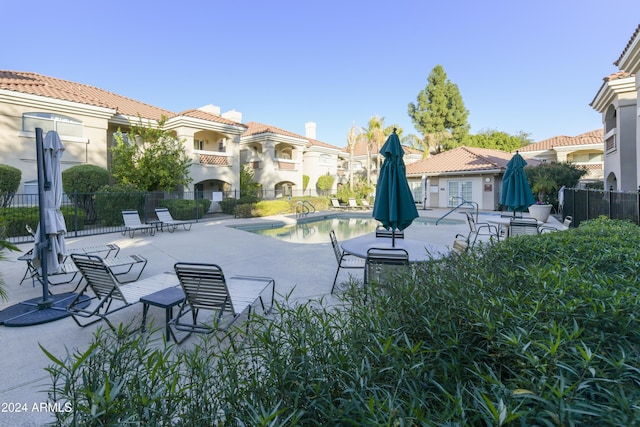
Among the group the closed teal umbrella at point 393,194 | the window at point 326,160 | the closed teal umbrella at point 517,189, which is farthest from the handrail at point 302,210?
the closed teal umbrella at point 393,194

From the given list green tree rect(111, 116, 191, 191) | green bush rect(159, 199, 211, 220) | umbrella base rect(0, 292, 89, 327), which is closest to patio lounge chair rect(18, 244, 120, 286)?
umbrella base rect(0, 292, 89, 327)

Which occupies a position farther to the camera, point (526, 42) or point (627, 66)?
point (526, 42)

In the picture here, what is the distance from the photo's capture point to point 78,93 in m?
19.5

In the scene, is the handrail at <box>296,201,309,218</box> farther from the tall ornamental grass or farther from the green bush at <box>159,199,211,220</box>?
the tall ornamental grass

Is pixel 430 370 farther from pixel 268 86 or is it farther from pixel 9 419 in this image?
pixel 268 86

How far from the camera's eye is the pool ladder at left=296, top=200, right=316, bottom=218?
22.3 meters

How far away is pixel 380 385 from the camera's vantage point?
1623 mm

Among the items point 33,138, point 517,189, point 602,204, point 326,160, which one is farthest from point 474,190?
point 33,138

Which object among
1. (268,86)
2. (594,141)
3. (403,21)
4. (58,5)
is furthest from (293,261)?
(594,141)

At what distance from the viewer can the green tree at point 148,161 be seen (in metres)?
17.4

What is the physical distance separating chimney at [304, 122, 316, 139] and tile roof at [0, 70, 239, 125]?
1658 centimetres

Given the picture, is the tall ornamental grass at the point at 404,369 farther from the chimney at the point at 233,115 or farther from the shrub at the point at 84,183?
the chimney at the point at 233,115

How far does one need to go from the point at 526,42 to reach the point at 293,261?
21.9 metres

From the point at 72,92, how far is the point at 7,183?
7.94 meters
